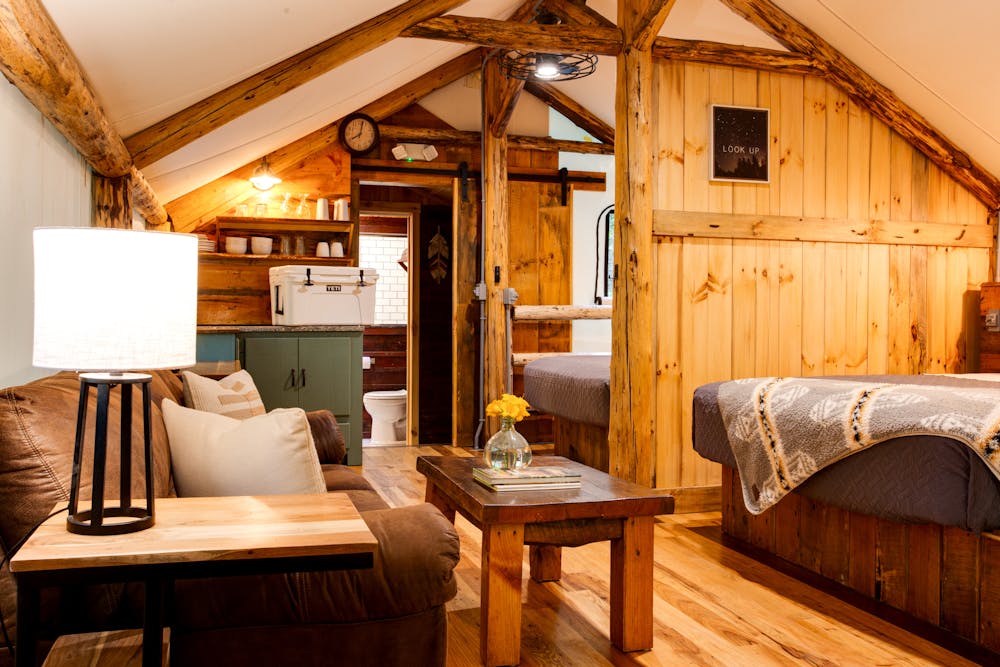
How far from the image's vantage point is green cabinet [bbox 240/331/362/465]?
5.09m

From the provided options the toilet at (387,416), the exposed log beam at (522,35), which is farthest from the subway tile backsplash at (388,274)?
the exposed log beam at (522,35)

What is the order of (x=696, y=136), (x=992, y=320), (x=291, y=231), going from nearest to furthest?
(x=696, y=136)
(x=992, y=320)
(x=291, y=231)

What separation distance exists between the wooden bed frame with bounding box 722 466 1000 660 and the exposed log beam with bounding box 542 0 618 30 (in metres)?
3.31

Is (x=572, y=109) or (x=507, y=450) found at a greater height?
(x=572, y=109)

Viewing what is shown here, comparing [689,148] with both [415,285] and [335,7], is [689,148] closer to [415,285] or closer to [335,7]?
[335,7]

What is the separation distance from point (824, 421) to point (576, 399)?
2.04 metres

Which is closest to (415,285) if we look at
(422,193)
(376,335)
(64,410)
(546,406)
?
(422,193)

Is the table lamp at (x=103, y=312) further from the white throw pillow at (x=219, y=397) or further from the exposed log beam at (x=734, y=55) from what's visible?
the exposed log beam at (x=734, y=55)

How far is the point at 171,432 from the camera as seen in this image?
202 cm

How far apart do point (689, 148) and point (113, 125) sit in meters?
2.65

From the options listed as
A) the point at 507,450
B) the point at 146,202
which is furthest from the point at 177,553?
the point at 146,202

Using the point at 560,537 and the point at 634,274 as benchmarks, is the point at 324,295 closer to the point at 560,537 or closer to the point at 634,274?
the point at 634,274

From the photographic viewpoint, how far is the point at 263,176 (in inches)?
227

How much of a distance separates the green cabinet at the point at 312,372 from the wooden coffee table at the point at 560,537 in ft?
9.08
